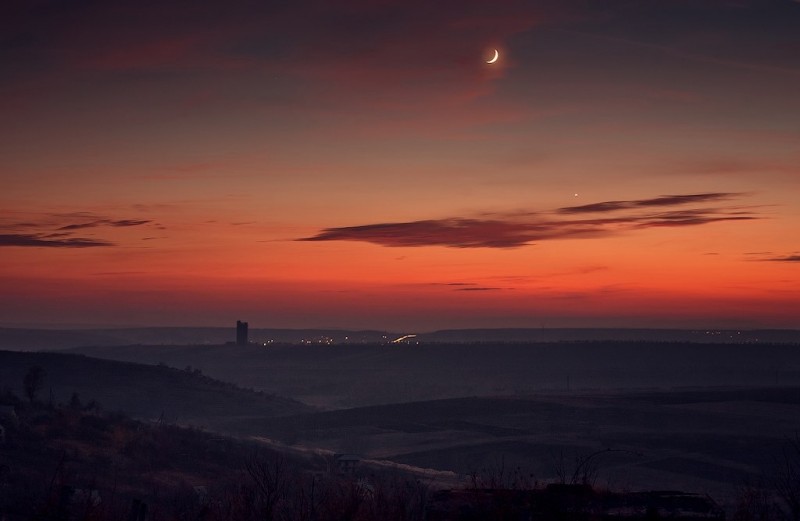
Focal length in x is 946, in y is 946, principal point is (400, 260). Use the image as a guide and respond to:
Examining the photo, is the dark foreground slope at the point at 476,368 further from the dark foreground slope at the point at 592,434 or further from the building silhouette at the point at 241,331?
the dark foreground slope at the point at 592,434

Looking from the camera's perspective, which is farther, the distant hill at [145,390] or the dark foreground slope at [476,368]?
the dark foreground slope at [476,368]

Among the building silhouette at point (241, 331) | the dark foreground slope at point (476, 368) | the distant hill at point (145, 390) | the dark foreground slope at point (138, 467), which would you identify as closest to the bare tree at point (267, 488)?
the dark foreground slope at point (138, 467)

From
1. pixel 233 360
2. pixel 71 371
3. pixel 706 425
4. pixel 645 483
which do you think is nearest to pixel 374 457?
pixel 645 483

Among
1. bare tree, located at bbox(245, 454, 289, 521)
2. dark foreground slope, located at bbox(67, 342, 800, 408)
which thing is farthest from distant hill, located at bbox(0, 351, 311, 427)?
bare tree, located at bbox(245, 454, 289, 521)

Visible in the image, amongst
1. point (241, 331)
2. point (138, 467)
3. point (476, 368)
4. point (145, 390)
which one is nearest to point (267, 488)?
point (138, 467)

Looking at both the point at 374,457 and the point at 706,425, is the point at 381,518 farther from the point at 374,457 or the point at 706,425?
the point at 706,425
